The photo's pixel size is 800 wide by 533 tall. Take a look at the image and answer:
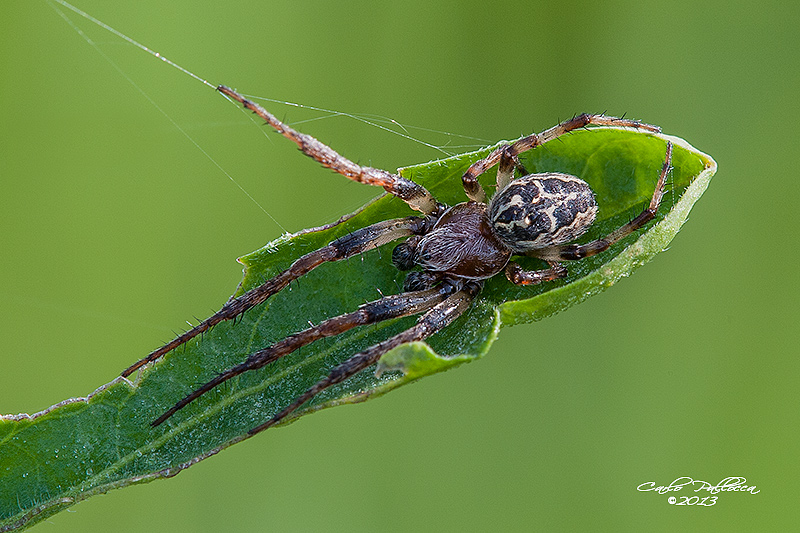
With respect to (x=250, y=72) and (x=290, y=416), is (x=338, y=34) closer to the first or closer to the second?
(x=250, y=72)

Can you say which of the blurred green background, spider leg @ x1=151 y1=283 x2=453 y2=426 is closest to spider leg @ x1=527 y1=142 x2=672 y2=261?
spider leg @ x1=151 y1=283 x2=453 y2=426

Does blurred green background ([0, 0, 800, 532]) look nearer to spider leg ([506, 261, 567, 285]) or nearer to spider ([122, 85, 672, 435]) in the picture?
spider ([122, 85, 672, 435])

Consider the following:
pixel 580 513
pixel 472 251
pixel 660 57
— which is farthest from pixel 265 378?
pixel 660 57

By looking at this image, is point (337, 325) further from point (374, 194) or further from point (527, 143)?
point (374, 194)

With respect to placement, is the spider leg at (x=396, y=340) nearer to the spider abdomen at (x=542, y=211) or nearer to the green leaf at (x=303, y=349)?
the green leaf at (x=303, y=349)

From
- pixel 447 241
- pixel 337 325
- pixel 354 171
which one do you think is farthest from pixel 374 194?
pixel 337 325
